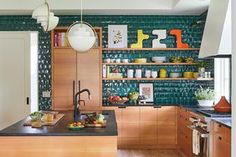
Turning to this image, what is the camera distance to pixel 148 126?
21.7 ft

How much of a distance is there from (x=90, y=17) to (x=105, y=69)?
42.9 inches

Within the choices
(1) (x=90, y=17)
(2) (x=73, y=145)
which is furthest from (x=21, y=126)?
(1) (x=90, y=17)

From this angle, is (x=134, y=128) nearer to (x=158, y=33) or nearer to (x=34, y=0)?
(x=158, y=33)

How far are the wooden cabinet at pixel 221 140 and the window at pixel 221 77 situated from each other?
6.49 feet

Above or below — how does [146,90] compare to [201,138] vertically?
above

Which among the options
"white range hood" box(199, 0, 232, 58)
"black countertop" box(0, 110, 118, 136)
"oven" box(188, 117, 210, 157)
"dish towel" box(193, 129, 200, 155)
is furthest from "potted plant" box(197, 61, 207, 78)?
"black countertop" box(0, 110, 118, 136)

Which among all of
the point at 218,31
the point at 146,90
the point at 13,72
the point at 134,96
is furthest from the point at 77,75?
the point at 218,31

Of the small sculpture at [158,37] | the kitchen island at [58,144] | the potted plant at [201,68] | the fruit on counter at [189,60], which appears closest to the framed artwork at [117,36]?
the small sculpture at [158,37]

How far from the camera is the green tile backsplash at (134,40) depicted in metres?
7.05

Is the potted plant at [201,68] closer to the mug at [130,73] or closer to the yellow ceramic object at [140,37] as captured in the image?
the yellow ceramic object at [140,37]

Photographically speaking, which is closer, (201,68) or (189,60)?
(201,68)

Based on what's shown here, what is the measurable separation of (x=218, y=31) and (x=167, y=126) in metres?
2.68

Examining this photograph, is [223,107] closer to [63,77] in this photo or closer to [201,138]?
[201,138]

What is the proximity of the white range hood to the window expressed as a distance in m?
1.31
